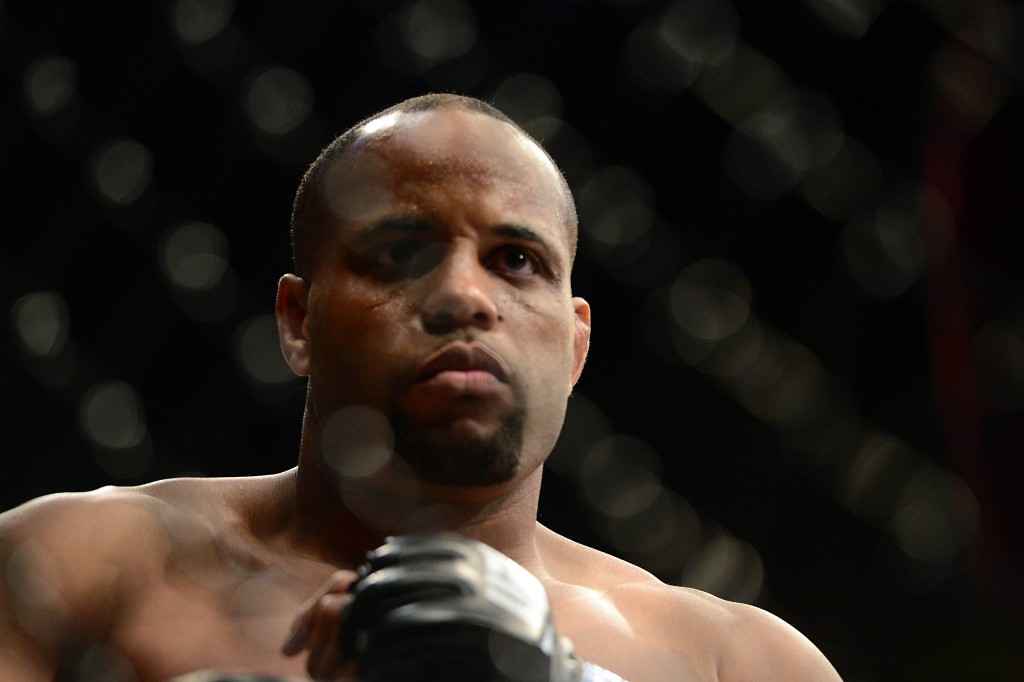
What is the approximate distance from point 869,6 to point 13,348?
1.17 m

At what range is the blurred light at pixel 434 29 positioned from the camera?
1.36 m

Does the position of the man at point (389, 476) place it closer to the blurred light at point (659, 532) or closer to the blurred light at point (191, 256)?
the blurred light at point (191, 256)

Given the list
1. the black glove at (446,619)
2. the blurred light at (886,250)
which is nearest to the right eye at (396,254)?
the black glove at (446,619)

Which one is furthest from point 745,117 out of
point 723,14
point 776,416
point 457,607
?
point 457,607

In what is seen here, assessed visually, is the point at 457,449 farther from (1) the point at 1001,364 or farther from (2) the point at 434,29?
(1) the point at 1001,364

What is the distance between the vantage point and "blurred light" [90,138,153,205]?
51.0 inches

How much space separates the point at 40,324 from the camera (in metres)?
1.33

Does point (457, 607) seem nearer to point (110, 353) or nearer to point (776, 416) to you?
point (110, 353)

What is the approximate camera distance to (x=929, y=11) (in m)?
1.64

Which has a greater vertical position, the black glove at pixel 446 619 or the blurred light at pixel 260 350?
the black glove at pixel 446 619

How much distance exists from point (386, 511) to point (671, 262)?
575 millimetres

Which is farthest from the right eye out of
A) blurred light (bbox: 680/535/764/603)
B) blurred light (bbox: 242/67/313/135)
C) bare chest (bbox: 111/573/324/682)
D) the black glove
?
blurred light (bbox: 680/535/764/603)

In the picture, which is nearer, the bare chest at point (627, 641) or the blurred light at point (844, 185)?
the bare chest at point (627, 641)

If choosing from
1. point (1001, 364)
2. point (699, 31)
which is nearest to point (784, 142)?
point (699, 31)
